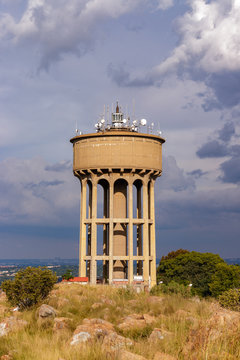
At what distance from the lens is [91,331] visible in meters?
16.5

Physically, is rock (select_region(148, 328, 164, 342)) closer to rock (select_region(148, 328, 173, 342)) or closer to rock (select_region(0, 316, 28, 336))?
rock (select_region(148, 328, 173, 342))

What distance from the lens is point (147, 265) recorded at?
45625 millimetres

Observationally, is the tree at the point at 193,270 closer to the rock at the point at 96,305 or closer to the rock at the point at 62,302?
the rock at the point at 62,302

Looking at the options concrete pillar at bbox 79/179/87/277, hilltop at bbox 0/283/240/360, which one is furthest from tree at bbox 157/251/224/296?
hilltop at bbox 0/283/240/360

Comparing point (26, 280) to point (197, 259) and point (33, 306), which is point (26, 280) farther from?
point (197, 259)

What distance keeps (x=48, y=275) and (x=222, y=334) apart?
17560 mm

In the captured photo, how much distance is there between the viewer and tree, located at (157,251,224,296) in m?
61.8

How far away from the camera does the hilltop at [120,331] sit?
38.1 ft

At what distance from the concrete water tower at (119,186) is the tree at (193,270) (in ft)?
52.2

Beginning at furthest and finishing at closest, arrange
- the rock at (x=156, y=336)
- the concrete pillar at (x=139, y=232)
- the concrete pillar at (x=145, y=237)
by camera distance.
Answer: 1. the concrete pillar at (x=139, y=232)
2. the concrete pillar at (x=145, y=237)
3. the rock at (x=156, y=336)

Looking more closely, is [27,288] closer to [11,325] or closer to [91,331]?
[11,325]

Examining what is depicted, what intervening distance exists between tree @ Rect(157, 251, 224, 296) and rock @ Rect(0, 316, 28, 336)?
43.4 metres

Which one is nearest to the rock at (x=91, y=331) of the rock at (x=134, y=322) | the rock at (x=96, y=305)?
the rock at (x=134, y=322)

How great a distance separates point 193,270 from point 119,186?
22.6 m
